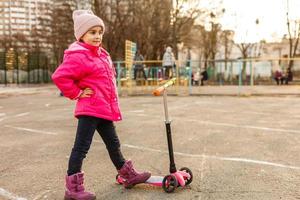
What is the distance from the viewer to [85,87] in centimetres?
374

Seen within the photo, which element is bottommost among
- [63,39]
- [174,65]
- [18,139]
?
[18,139]

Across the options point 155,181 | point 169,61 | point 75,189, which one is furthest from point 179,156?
point 169,61

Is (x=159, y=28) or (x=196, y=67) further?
(x=159, y=28)

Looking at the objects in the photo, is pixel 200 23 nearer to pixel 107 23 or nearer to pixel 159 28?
pixel 159 28

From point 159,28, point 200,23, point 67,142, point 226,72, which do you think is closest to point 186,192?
point 67,142

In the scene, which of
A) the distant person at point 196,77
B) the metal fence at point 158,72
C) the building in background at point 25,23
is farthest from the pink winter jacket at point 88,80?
the building in background at point 25,23

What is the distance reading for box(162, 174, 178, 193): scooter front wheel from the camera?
389 cm

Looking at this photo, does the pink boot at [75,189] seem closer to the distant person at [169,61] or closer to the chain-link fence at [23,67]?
the distant person at [169,61]

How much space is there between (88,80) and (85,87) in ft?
0.22

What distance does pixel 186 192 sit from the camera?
3.90 m

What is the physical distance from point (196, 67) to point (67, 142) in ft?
73.3

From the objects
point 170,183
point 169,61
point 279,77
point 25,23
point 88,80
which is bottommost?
point 170,183

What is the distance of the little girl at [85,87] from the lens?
3.64 m

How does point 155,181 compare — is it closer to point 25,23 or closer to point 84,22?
point 84,22
